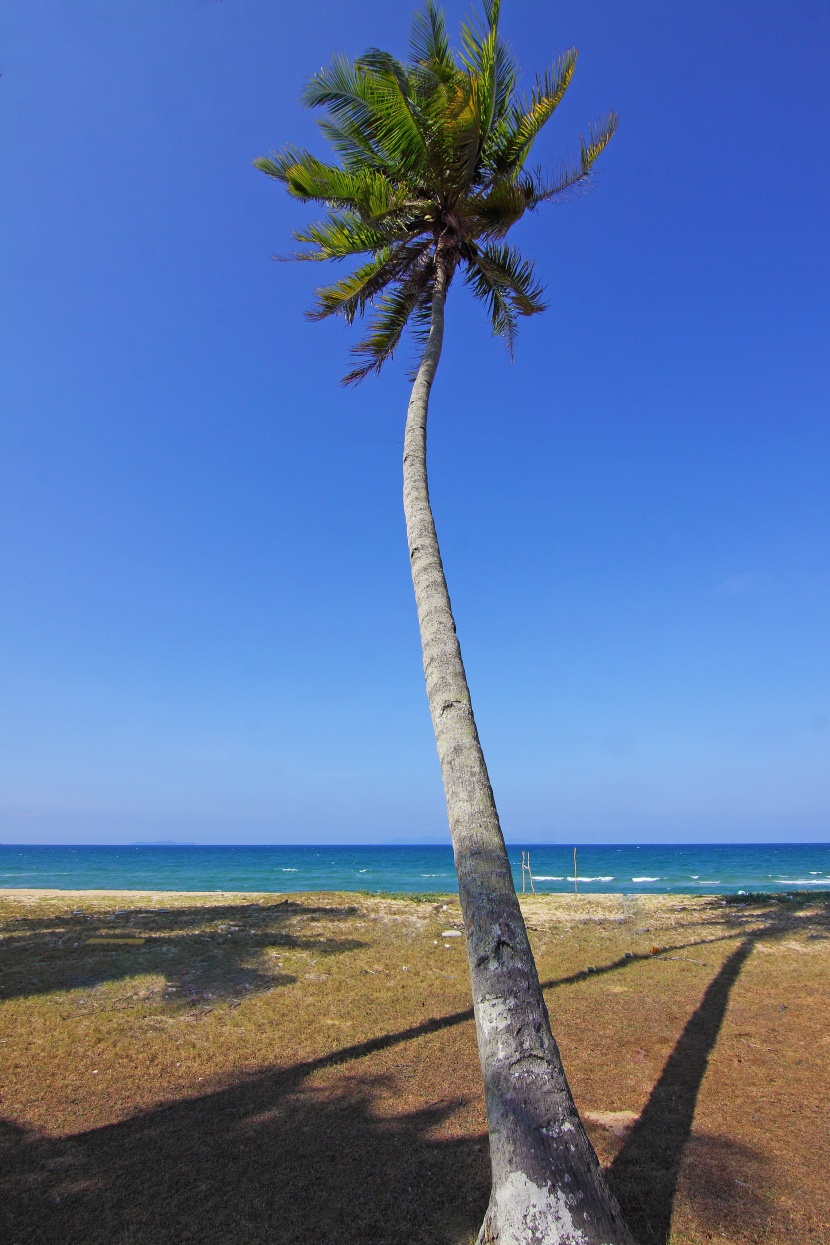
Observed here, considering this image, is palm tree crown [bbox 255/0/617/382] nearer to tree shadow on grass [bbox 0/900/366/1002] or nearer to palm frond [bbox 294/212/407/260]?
palm frond [bbox 294/212/407/260]

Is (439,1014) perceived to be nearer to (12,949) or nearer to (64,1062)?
(64,1062)

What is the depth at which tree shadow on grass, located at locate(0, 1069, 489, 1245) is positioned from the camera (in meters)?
3.93

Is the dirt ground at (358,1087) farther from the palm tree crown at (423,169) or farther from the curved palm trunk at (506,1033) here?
the palm tree crown at (423,169)

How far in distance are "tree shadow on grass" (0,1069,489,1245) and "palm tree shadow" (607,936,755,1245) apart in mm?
965

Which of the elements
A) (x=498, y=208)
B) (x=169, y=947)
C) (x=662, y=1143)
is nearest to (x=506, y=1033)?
(x=662, y=1143)

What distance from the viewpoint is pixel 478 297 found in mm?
10758

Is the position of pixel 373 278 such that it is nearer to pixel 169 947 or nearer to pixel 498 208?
pixel 498 208

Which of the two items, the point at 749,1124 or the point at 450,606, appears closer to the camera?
the point at 749,1124

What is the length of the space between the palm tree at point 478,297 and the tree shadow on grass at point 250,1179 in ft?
3.53

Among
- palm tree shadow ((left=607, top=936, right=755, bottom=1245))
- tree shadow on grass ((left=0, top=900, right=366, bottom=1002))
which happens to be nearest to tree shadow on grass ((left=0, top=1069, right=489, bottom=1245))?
palm tree shadow ((left=607, top=936, right=755, bottom=1245))

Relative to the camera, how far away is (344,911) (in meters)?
16.7

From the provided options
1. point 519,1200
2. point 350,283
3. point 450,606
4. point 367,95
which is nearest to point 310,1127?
Answer: point 519,1200

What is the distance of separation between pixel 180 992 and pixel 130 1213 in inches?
215

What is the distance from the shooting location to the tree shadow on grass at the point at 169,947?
9.61m
